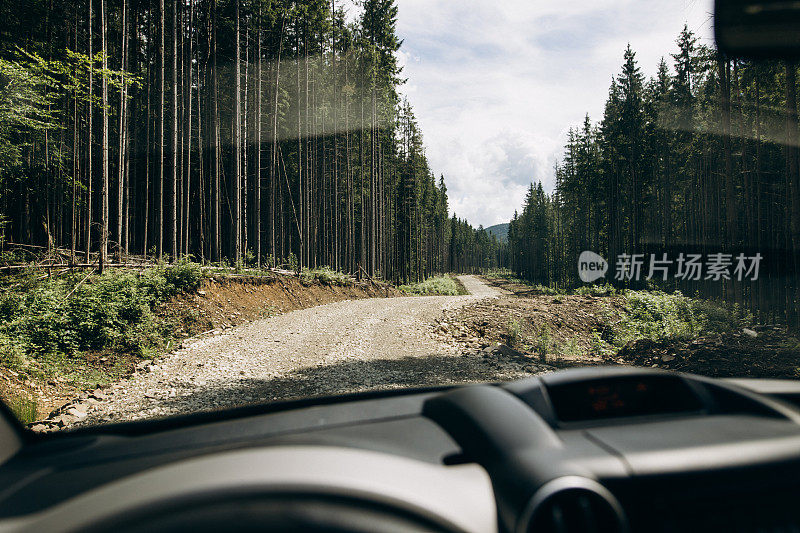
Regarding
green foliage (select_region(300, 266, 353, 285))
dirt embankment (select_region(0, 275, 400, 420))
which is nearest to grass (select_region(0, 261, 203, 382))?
dirt embankment (select_region(0, 275, 400, 420))

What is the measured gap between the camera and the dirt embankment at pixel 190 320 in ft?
24.2

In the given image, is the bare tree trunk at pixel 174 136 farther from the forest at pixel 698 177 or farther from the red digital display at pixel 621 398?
the forest at pixel 698 177

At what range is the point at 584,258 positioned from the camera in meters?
59.0

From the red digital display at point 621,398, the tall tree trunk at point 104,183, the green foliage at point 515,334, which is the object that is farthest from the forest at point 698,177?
the tall tree trunk at point 104,183

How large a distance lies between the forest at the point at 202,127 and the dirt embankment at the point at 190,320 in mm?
2419

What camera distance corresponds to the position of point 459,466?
115 cm

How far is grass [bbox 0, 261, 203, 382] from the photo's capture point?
878 centimetres

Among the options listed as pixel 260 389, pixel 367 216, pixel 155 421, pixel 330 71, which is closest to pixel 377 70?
pixel 330 71

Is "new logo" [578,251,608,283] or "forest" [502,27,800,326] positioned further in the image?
"new logo" [578,251,608,283]

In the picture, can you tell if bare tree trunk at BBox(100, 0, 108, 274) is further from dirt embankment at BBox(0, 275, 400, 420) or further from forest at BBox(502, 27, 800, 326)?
forest at BBox(502, 27, 800, 326)

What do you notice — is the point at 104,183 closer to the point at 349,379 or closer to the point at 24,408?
the point at 24,408

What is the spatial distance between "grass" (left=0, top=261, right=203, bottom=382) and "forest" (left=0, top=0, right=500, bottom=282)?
2.49 m

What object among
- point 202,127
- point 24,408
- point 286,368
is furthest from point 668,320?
point 202,127

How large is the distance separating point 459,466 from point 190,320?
13.9m
